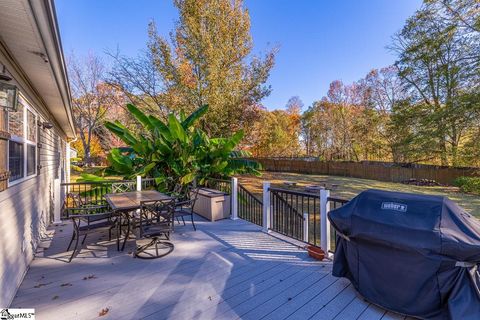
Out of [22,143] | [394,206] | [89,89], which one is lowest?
[394,206]

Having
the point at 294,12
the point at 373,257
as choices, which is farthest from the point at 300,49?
the point at 373,257

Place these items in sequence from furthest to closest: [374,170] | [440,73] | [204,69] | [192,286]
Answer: [374,170] → [440,73] → [204,69] → [192,286]

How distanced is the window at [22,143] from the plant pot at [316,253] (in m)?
4.06

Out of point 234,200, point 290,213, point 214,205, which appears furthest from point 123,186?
point 290,213

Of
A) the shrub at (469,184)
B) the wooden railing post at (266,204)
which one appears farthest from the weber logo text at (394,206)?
the shrub at (469,184)

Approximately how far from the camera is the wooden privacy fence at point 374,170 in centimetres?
1689

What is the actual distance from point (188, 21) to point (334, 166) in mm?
19715

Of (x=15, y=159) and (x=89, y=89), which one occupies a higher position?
(x=89, y=89)

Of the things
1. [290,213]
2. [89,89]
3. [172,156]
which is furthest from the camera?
[89,89]

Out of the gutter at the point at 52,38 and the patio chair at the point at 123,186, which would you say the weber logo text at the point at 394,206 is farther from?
the patio chair at the point at 123,186

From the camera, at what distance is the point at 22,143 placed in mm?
3438

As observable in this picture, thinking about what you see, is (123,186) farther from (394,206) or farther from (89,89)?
(89,89)

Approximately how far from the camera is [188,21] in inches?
452

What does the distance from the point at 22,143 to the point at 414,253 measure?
5.01 m
